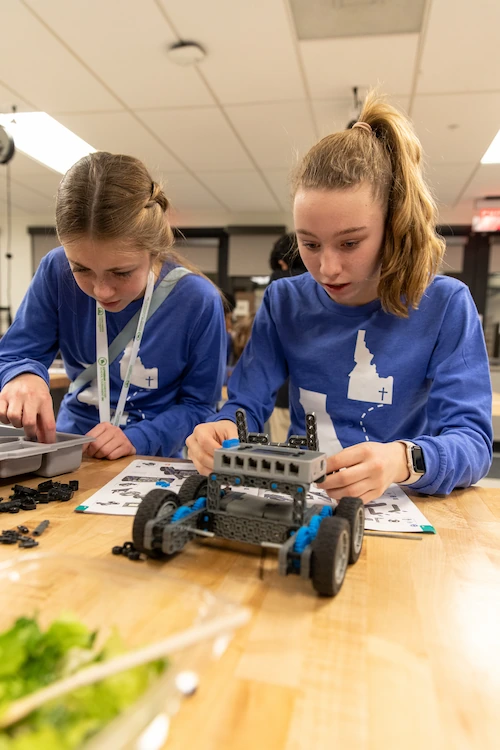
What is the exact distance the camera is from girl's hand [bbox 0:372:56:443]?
1041 millimetres

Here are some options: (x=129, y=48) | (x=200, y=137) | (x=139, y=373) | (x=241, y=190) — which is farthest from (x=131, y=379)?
(x=241, y=190)

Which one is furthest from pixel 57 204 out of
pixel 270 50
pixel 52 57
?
pixel 52 57

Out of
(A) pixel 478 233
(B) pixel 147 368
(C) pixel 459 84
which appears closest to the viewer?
(B) pixel 147 368

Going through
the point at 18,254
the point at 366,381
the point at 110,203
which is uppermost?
the point at 18,254

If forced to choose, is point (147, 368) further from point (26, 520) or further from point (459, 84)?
point (459, 84)

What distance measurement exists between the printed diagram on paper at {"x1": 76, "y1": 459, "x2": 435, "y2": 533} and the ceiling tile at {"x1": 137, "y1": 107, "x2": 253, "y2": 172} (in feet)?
10.8

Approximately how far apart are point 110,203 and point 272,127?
3.22 metres

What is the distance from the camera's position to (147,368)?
4.59 ft

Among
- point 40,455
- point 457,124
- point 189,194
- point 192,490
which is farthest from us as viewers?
point 189,194

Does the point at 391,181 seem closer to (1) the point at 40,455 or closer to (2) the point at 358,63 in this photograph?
(1) the point at 40,455

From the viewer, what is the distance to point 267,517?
0.65 meters

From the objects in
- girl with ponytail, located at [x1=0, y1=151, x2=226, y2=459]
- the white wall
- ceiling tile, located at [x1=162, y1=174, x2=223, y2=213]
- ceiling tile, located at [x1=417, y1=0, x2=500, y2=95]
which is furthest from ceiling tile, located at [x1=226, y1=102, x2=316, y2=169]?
the white wall

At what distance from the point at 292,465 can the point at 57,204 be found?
902 millimetres

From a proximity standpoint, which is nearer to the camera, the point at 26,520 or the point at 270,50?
the point at 26,520
